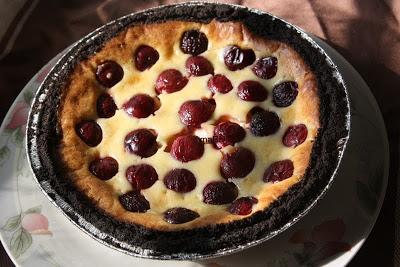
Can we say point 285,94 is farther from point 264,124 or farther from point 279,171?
point 279,171

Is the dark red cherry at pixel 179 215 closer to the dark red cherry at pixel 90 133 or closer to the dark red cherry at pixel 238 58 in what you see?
the dark red cherry at pixel 90 133

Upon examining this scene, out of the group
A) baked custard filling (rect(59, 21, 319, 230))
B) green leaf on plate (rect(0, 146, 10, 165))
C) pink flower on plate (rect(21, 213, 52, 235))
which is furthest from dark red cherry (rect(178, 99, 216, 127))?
green leaf on plate (rect(0, 146, 10, 165))

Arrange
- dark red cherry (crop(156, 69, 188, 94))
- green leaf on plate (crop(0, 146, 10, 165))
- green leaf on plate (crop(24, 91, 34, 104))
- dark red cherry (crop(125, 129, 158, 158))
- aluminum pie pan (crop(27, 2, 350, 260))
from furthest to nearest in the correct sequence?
1. green leaf on plate (crop(24, 91, 34, 104))
2. green leaf on plate (crop(0, 146, 10, 165))
3. dark red cherry (crop(156, 69, 188, 94))
4. dark red cherry (crop(125, 129, 158, 158))
5. aluminum pie pan (crop(27, 2, 350, 260))

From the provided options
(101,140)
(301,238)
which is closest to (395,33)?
(301,238)

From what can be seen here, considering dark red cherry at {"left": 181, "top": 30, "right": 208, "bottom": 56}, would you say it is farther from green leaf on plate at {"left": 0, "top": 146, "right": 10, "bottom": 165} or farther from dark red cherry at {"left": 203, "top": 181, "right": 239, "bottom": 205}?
green leaf on plate at {"left": 0, "top": 146, "right": 10, "bottom": 165}

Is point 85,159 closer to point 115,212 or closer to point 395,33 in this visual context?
point 115,212

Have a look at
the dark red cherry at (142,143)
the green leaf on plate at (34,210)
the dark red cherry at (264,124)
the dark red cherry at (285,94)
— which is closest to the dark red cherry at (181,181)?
the dark red cherry at (142,143)
